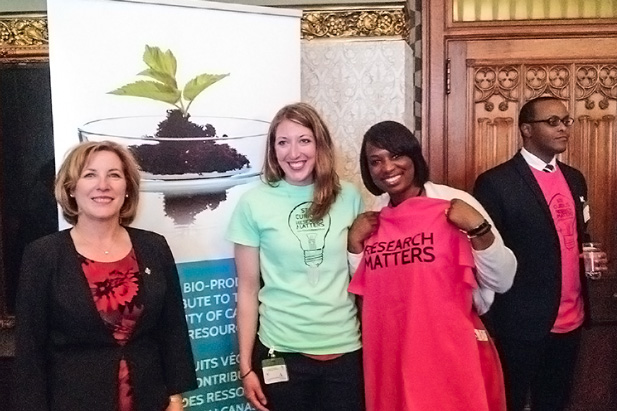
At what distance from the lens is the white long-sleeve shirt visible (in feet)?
5.41

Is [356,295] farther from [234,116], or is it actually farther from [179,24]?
[179,24]

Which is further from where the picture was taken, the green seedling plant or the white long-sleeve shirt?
the green seedling plant

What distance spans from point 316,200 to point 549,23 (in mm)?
1488

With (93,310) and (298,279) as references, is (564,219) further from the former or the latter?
(93,310)

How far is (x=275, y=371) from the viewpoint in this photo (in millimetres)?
1755

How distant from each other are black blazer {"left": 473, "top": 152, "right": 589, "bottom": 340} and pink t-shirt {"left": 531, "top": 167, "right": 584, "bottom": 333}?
0.12 feet

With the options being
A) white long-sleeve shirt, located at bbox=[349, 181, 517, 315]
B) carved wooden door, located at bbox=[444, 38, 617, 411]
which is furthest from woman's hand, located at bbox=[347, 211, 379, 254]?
carved wooden door, located at bbox=[444, 38, 617, 411]

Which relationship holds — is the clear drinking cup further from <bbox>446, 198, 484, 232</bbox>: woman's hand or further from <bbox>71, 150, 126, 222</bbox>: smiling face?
<bbox>71, 150, 126, 222</bbox>: smiling face

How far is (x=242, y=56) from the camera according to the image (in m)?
2.21

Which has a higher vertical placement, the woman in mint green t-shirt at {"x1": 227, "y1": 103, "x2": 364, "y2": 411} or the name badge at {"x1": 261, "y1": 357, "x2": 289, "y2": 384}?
the woman in mint green t-shirt at {"x1": 227, "y1": 103, "x2": 364, "y2": 411}

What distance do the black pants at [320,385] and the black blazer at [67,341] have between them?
36 cm

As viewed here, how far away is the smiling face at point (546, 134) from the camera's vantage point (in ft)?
7.39

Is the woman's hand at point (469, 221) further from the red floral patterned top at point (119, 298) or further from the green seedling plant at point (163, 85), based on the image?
the green seedling plant at point (163, 85)

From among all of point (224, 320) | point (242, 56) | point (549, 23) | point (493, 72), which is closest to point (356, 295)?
point (224, 320)
